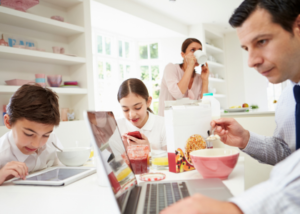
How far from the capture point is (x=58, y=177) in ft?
3.04

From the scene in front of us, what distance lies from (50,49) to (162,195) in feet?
9.46

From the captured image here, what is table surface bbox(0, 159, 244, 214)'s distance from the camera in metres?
0.61

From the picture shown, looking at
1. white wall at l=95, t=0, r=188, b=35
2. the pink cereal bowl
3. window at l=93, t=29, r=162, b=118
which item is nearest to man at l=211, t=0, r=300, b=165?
the pink cereal bowl

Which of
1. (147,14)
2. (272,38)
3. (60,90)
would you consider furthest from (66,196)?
(147,14)

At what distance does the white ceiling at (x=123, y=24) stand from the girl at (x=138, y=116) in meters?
2.42

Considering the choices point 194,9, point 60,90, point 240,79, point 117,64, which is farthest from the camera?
point 240,79

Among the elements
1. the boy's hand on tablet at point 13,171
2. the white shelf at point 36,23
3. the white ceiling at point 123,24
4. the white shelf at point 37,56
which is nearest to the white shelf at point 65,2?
the white shelf at point 36,23

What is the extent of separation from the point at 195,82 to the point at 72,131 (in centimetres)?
142

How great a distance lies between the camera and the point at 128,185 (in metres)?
0.65

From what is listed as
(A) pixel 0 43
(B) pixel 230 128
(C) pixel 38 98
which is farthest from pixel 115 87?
(B) pixel 230 128

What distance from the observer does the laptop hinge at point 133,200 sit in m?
0.52

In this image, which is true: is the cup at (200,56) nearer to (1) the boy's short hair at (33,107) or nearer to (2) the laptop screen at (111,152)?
(1) the boy's short hair at (33,107)

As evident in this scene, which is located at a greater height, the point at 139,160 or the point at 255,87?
the point at 255,87

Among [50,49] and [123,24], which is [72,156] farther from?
[123,24]
